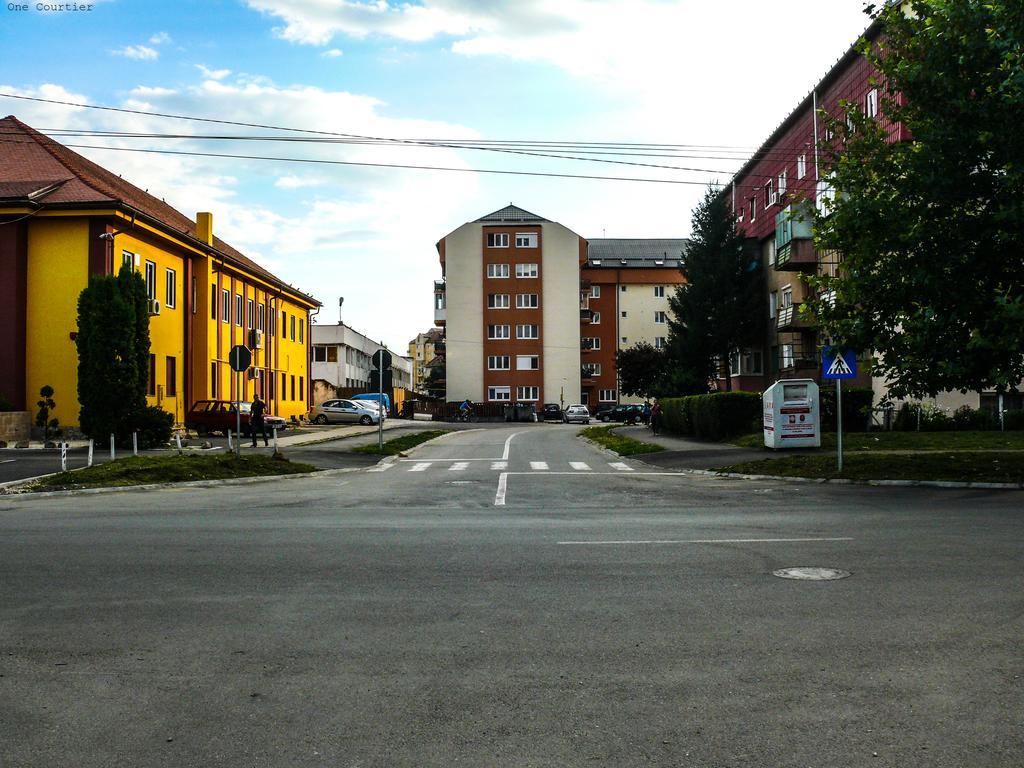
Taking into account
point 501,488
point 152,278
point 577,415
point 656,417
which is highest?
point 152,278

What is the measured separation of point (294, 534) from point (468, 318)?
244 feet

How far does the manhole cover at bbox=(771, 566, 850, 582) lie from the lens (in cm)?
780

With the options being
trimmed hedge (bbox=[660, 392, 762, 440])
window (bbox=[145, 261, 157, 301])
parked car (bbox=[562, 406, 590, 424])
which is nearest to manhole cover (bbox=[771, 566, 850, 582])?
trimmed hedge (bbox=[660, 392, 762, 440])

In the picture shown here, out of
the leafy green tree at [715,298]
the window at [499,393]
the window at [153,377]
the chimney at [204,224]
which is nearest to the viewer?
the window at [153,377]

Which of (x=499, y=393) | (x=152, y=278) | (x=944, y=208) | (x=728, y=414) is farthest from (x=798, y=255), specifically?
(x=499, y=393)

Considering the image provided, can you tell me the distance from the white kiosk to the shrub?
18.3 m

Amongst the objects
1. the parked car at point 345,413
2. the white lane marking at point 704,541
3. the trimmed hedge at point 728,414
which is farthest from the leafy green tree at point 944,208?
the parked car at point 345,413

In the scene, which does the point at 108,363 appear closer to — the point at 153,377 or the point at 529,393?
the point at 153,377

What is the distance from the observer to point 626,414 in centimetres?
6775

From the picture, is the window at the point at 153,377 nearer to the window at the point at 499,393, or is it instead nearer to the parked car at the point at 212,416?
the parked car at the point at 212,416

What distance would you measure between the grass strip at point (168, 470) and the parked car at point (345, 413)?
38798mm

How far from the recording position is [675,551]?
9.33 meters

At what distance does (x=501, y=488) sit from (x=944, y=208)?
29.3 ft

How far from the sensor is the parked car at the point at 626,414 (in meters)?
67.4
